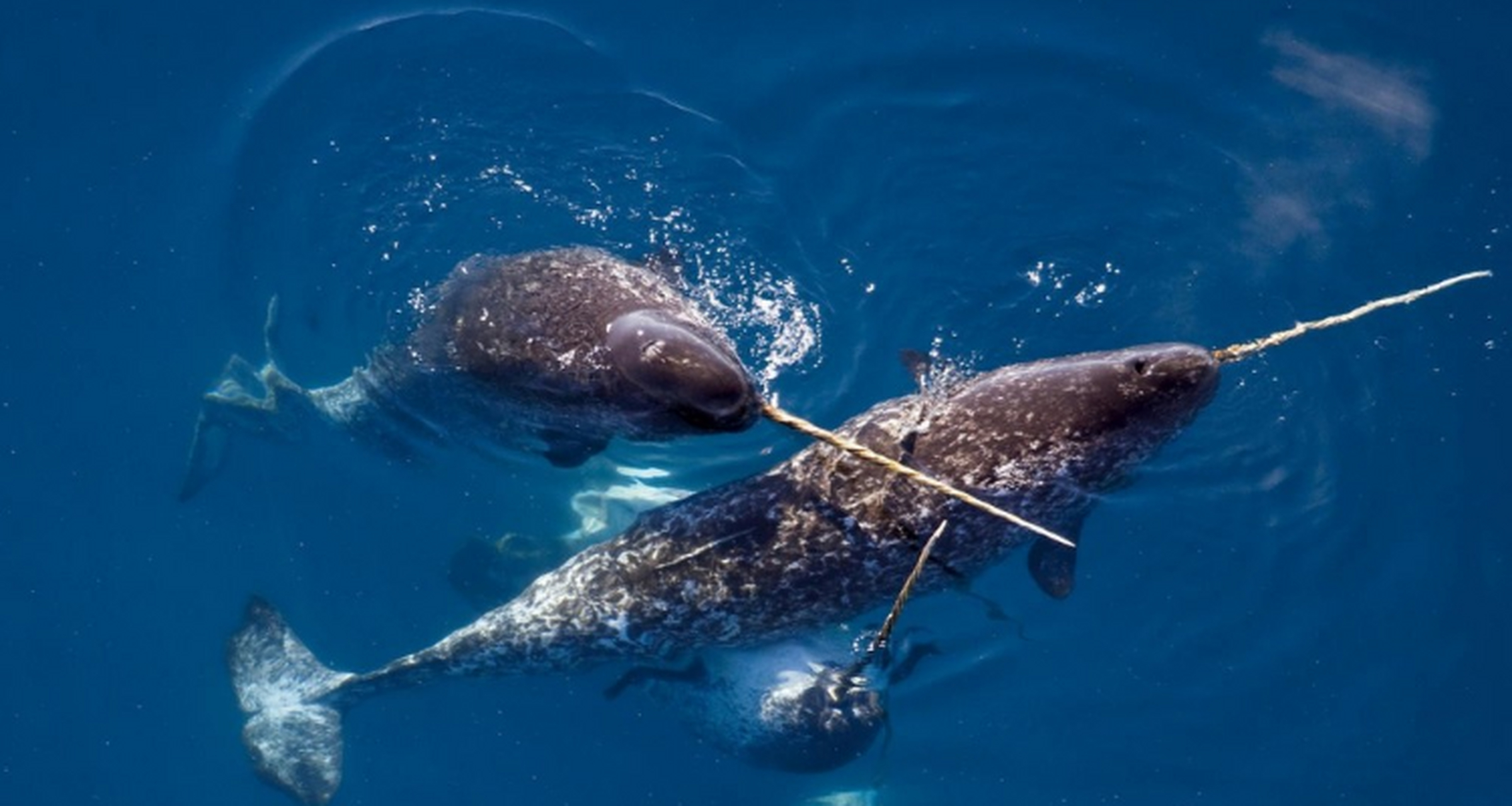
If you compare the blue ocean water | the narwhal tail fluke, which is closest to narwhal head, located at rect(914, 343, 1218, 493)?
the blue ocean water

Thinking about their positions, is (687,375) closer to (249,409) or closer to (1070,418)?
(1070,418)

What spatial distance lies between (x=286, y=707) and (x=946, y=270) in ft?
22.9

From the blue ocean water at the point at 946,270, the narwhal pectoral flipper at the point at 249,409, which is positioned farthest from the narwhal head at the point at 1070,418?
the narwhal pectoral flipper at the point at 249,409

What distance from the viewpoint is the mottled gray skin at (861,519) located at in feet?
21.7

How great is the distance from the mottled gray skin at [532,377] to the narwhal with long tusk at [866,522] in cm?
89

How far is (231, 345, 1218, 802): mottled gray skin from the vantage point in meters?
6.62

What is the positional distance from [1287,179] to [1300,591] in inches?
136

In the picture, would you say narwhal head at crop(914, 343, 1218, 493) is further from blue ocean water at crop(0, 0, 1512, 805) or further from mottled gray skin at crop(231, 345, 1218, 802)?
blue ocean water at crop(0, 0, 1512, 805)

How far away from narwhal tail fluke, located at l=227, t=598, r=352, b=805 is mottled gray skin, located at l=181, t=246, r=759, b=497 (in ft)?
5.78

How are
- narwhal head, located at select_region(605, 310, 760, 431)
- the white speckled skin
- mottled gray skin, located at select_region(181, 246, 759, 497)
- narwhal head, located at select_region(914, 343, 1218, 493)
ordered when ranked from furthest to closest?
the white speckled skin < narwhal head, located at select_region(914, 343, 1218, 493) < mottled gray skin, located at select_region(181, 246, 759, 497) < narwhal head, located at select_region(605, 310, 760, 431)

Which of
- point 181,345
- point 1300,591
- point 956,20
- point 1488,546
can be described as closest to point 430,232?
point 181,345

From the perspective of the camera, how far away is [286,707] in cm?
971

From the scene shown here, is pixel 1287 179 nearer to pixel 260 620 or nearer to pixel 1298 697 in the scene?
pixel 1298 697

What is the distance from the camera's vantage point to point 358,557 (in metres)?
10.1
